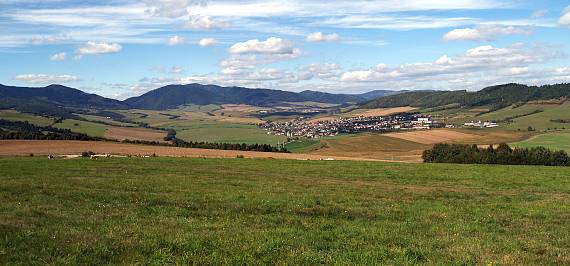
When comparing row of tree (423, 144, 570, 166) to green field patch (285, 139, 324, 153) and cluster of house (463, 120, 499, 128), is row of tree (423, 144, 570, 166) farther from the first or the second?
cluster of house (463, 120, 499, 128)

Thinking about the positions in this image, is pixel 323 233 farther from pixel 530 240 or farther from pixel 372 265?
pixel 530 240

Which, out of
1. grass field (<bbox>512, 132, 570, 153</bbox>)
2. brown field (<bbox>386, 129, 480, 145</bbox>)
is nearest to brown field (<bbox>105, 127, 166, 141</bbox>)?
brown field (<bbox>386, 129, 480, 145</bbox>)

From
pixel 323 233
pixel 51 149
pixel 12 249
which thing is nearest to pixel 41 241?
pixel 12 249

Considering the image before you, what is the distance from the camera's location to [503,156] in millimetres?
79438

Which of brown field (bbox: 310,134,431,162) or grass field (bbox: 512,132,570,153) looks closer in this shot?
grass field (bbox: 512,132,570,153)

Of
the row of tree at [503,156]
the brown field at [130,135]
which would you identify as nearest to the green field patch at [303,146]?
the brown field at [130,135]

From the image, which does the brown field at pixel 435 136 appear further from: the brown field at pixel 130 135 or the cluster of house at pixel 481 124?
the brown field at pixel 130 135

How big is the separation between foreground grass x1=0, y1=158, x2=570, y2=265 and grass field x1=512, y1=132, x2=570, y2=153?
91.9 m

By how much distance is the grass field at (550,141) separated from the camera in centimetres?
11269

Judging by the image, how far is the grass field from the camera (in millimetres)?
112688

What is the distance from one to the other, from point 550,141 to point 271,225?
124711mm

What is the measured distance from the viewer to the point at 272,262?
11.6 m

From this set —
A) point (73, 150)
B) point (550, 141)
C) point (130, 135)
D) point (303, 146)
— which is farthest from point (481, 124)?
point (73, 150)

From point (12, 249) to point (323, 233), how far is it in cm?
801
